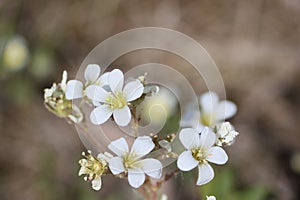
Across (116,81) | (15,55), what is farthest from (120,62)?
(116,81)

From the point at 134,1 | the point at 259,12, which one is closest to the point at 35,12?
the point at 134,1

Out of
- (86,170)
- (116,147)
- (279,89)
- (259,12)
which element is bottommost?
(86,170)

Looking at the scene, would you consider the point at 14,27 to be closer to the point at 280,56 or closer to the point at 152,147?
the point at 280,56

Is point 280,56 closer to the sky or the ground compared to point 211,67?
closer to the sky

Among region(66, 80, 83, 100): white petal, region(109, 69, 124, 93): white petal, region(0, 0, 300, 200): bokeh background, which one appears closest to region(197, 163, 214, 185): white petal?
region(109, 69, 124, 93): white petal

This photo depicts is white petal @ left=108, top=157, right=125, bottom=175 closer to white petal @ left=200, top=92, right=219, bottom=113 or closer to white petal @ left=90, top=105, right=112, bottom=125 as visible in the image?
white petal @ left=90, top=105, right=112, bottom=125

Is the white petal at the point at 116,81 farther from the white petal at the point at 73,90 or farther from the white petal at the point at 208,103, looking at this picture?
the white petal at the point at 208,103

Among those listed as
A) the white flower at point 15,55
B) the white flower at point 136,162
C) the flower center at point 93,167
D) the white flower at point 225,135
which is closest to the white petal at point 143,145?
the white flower at point 136,162
